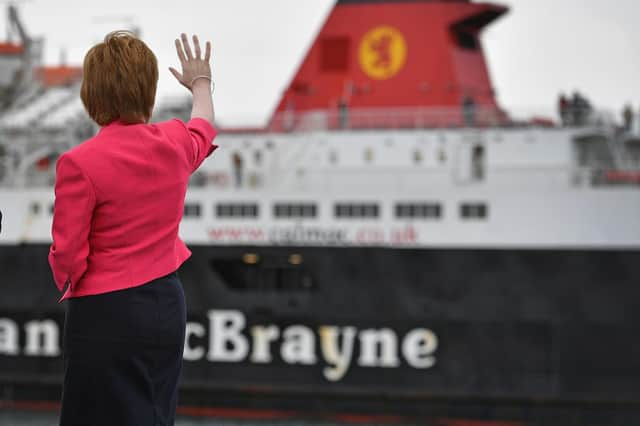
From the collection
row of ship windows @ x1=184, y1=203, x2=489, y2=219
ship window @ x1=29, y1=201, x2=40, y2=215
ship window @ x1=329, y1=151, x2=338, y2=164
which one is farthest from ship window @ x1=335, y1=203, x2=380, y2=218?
ship window @ x1=29, y1=201, x2=40, y2=215

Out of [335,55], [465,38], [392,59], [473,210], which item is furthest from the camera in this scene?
[465,38]

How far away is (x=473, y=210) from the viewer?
11.8 metres

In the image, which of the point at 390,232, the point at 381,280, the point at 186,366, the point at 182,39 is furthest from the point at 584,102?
the point at 182,39

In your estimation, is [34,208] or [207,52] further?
[34,208]

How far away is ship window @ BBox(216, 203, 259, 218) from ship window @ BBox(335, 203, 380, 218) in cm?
118

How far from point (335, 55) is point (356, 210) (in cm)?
297

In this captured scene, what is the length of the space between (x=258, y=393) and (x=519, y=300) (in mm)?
3238

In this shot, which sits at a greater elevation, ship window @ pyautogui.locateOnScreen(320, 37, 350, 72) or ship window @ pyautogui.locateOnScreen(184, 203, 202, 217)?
ship window @ pyautogui.locateOnScreen(320, 37, 350, 72)

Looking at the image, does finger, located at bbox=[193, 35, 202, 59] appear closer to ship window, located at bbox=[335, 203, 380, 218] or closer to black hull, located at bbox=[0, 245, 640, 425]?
black hull, located at bbox=[0, 245, 640, 425]

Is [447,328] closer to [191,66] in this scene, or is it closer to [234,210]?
[234,210]

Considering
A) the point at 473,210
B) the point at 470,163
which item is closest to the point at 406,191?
the point at 473,210

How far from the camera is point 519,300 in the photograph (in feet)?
35.2

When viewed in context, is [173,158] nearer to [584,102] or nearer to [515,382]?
[515,382]

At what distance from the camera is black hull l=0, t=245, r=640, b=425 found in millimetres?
10570
